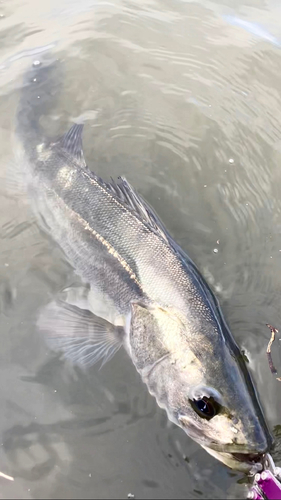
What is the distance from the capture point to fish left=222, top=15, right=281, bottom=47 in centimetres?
587

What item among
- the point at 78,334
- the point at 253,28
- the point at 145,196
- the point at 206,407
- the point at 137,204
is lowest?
the point at 78,334

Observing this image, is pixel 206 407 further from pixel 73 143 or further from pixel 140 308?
pixel 73 143

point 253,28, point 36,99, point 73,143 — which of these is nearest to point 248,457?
point 73,143

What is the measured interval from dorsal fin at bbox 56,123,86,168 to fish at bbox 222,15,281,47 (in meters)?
2.98

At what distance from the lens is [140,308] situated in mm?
3355

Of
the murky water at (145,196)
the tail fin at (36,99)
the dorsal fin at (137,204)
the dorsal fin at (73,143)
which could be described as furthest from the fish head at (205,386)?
the tail fin at (36,99)

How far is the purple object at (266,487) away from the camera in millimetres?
2615

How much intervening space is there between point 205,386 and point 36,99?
377 cm

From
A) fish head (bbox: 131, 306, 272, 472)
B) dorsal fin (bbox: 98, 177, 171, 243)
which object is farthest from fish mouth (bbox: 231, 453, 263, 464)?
dorsal fin (bbox: 98, 177, 171, 243)

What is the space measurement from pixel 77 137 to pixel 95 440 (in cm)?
Result: 251

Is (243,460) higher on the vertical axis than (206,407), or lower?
lower

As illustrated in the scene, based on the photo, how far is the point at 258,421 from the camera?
8.89 feet

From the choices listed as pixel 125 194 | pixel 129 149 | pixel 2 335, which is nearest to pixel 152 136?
pixel 129 149

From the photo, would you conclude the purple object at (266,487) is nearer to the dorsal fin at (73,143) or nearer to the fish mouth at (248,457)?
the fish mouth at (248,457)
